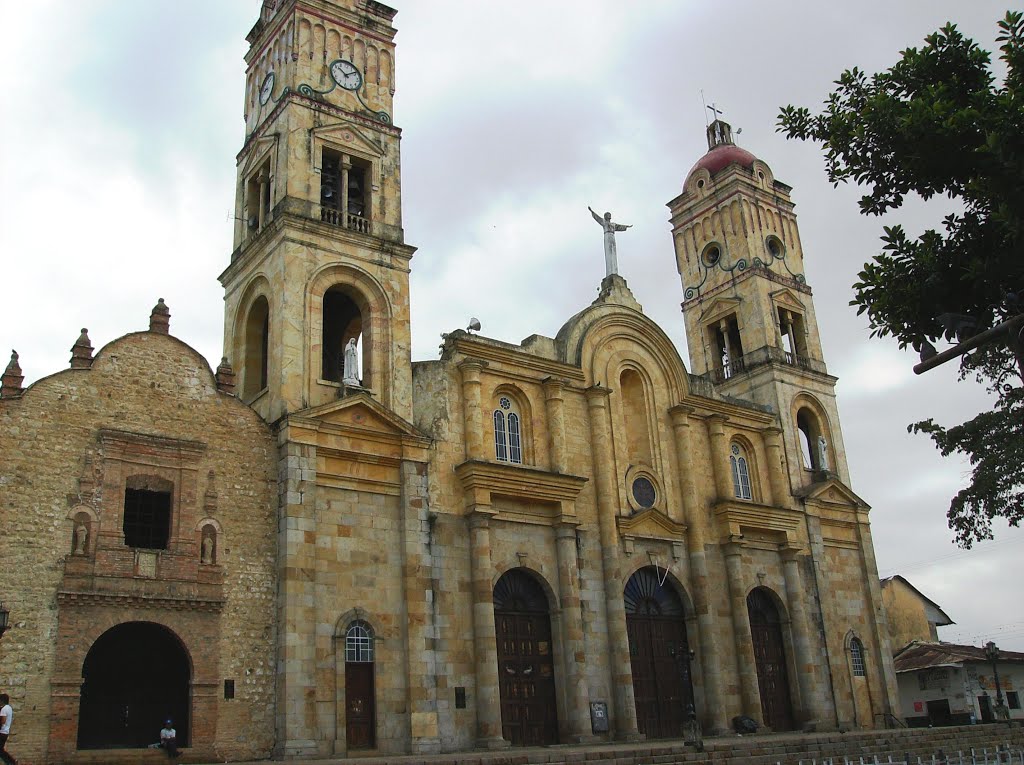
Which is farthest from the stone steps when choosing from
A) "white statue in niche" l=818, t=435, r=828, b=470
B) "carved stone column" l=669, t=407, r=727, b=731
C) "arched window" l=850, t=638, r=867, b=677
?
"white statue in niche" l=818, t=435, r=828, b=470

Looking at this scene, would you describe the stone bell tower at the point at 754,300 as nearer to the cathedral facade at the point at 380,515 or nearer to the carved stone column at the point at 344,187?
the cathedral facade at the point at 380,515

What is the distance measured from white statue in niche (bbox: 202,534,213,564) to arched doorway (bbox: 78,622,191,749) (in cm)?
175

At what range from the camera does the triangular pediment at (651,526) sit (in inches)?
1169

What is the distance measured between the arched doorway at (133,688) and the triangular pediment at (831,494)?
2250 centimetres

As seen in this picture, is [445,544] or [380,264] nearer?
[445,544]

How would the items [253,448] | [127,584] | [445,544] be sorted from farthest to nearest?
[445,544]
[253,448]
[127,584]

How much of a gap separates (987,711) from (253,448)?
105 ft

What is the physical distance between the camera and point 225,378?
2419cm

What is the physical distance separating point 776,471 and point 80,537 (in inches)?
929

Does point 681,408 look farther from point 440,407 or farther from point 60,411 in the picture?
point 60,411

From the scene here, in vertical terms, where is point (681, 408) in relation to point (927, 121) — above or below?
above

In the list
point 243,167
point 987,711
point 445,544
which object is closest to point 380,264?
point 243,167

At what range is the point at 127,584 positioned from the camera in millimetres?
20891

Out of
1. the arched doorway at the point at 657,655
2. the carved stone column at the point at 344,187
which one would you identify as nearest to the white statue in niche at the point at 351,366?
the carved stone column at the point at 344,187
